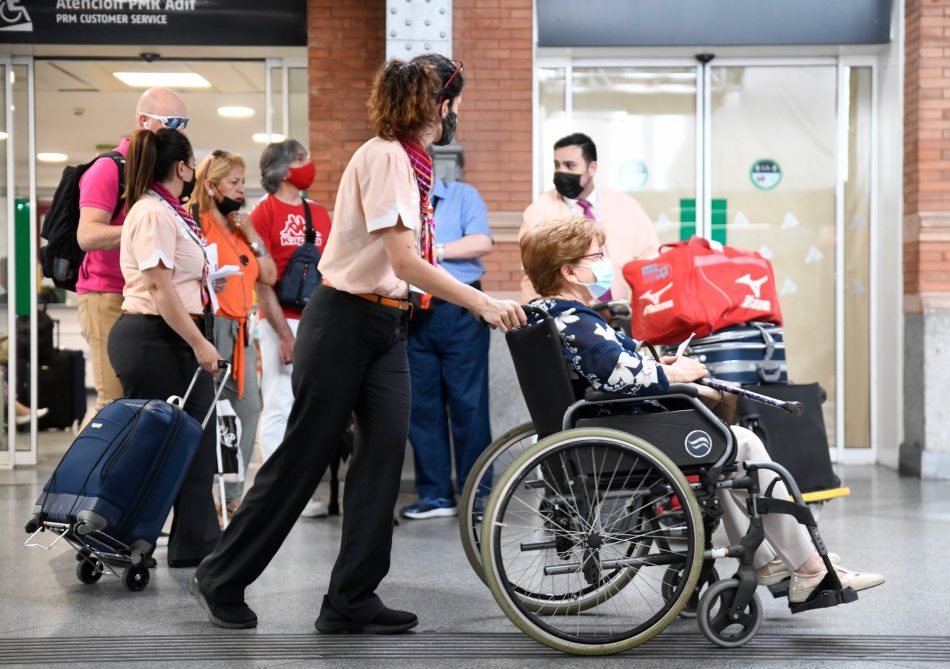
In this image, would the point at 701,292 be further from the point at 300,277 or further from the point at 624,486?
the point at 300,277

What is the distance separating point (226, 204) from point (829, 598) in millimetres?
3478

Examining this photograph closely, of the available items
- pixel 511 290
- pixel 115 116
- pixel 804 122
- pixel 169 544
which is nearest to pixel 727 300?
pixel 169 544

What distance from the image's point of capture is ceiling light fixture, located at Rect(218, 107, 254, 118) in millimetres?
9172

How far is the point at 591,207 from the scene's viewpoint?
21.4 ft

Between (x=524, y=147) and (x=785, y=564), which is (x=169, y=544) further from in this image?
(x=524, y=147)

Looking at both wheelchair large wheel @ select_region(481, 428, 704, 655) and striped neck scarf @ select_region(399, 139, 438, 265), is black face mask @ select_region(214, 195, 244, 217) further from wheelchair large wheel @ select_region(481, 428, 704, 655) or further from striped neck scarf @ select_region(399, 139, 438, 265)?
wheelchair large wheel @ select_region(481, 428, 704, 655)

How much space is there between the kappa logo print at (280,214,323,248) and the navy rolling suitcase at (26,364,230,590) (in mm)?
1934

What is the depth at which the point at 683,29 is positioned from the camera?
8273 mm

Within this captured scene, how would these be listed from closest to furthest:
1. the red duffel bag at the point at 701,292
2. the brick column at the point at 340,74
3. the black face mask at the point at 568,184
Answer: the red duffel bag at the point at 701,292, the black face mask at the point at 568,184, the brick column at the point at 340,74

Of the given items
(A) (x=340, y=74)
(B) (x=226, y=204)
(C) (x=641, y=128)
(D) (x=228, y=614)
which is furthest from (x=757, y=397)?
(C) (x=641, y=128)

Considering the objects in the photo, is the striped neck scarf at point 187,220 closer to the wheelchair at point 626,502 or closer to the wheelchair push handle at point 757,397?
the wheelchair at point 626,502

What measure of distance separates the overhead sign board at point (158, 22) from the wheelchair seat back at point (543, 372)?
4.87m

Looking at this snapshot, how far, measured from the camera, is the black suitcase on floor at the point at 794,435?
4191mm

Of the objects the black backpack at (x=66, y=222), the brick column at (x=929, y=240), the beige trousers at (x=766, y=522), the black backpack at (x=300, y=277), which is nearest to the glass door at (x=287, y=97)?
the black backpack at (x=300, y=277)
